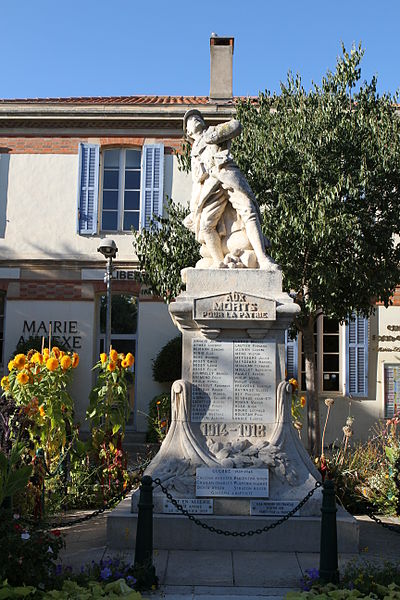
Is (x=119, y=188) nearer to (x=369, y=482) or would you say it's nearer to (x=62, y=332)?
(x=62, y=332)

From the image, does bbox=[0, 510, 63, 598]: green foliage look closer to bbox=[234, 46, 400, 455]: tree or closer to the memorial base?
the memorial base

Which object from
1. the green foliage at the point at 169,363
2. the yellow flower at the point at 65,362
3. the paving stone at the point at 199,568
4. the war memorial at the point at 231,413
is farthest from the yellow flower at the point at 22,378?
the green foliage at the point at 169,363

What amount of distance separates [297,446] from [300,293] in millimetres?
5177

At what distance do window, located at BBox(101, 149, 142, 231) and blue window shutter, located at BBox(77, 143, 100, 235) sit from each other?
0.38 meters

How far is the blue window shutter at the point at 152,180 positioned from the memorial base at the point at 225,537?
10.4 m

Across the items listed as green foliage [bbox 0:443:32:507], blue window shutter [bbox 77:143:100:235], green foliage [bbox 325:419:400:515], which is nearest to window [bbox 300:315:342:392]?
blue window shutter [bbox 77:143:100:235]

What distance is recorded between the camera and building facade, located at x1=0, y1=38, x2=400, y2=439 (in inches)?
558

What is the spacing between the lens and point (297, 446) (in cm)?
569

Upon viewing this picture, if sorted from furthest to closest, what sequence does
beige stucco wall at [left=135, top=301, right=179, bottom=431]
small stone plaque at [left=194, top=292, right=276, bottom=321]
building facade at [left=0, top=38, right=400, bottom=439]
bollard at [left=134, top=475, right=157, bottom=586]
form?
beige stucco wall at [left=135, top=301, right=179, bottom=431] < building facade at [left=0, top=38, right=400, bottom=439] < small stone plaque at [left=194, top=292, right=276, bottom=321] < bollard at [left=134, top=475, right=157, bottom=586]

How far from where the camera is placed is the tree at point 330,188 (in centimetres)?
984

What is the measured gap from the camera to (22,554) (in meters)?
3.71

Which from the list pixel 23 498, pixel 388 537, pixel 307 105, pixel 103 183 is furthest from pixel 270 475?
pixel 103 183

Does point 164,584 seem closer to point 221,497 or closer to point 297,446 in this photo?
point 221,497

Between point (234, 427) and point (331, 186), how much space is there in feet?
18.3
